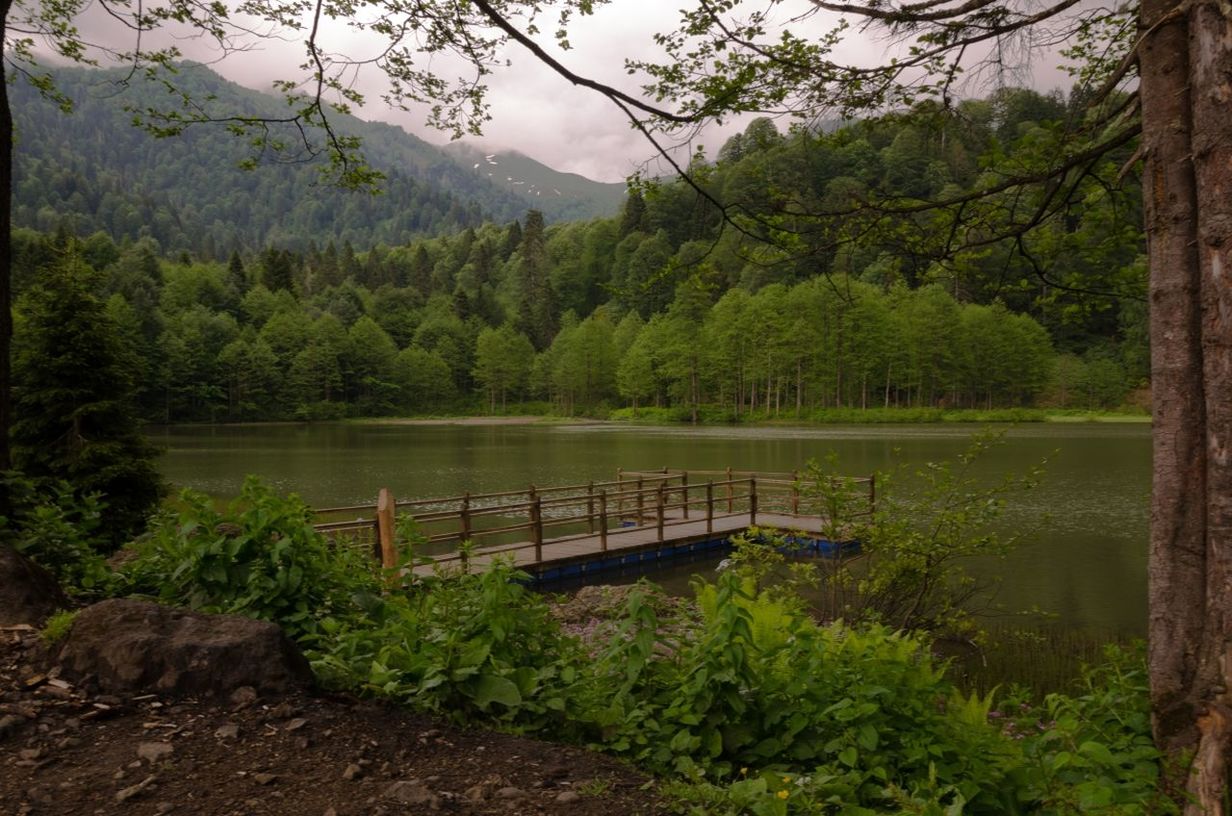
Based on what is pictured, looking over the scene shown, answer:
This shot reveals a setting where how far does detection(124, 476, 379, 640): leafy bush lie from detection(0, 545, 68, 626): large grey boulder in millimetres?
487

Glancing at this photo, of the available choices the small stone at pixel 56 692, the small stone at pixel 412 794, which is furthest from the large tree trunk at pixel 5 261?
the small stone at pixel 412 794

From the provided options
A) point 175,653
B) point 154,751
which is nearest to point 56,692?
point 175,653

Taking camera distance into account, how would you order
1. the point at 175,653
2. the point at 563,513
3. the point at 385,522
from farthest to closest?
the point at 563,513 → the point at 385,522 → the point at 175,653

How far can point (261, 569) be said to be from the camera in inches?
157

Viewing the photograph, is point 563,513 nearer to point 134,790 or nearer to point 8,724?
point 8,724

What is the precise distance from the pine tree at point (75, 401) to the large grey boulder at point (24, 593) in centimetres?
1016

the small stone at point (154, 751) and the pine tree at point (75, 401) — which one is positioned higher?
the pine tree at point (75, 401)

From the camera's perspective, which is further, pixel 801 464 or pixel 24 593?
pixel 801 464

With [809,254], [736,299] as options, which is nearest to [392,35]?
[809,254]

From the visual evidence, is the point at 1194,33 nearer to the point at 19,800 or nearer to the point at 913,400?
the point at 19,800

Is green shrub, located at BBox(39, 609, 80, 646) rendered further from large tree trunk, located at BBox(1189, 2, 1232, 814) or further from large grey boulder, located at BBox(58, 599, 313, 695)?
large tree trunk, located at BBox(1189, 2, 1232, 814)

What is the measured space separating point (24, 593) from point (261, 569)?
1.07 meters

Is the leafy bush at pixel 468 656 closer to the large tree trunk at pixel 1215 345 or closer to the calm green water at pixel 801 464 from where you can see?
the large tree trunk at pixel 1215 345

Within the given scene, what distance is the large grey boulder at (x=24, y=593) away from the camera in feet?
12.0
